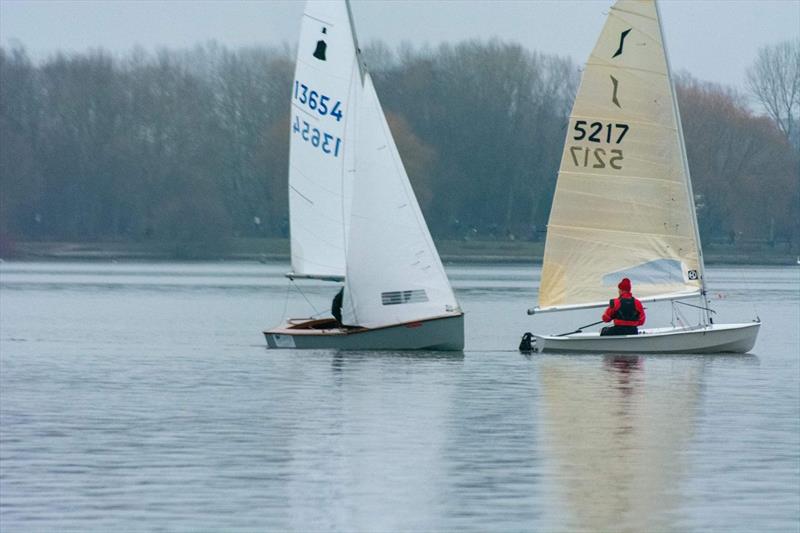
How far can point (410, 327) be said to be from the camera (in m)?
30.8

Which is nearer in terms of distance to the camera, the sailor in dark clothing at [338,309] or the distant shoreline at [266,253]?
the sailor in dark clothing at [338,309]

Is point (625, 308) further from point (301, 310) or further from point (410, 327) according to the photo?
point (301, 310)

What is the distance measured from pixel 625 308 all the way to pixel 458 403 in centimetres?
753

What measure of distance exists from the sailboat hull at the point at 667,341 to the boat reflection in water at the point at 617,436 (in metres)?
0.28

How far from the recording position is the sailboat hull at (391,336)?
101 feet

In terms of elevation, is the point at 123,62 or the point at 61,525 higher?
the point at 123,62

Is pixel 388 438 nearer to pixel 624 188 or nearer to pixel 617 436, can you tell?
pixel 617 436

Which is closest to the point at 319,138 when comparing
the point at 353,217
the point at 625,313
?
the point at 353,217

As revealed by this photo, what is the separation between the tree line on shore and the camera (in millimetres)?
101312

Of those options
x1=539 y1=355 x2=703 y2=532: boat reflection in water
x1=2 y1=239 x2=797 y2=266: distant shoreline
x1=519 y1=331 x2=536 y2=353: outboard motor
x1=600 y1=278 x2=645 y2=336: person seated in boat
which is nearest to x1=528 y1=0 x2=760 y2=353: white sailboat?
x1=519 y1=331 x2=536 y2=353: outboard motor

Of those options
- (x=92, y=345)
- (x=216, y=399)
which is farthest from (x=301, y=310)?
(x=216, y=399)

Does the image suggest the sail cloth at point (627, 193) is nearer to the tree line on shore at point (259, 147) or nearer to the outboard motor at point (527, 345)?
the outboard motor at point (527, 345)

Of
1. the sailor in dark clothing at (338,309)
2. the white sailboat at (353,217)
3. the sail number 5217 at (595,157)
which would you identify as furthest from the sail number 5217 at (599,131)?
the sailor in dark clothing at (338,309)

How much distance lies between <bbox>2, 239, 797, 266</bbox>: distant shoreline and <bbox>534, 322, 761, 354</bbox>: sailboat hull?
67.7 m
